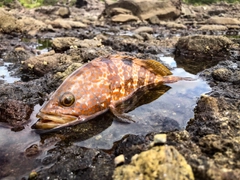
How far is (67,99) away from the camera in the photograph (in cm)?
395

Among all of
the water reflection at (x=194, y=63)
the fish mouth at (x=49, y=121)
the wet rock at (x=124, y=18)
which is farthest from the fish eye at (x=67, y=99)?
the wet rock at (x=124, y=18)

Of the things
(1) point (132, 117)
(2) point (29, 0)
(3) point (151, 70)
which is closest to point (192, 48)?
(3) point (151, 70)

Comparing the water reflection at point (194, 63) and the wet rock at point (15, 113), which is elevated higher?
A: the wet rock at point (15, 113)

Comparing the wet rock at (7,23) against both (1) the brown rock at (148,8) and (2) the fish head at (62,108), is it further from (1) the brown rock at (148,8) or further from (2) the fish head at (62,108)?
(2) the fish head at (62,108)

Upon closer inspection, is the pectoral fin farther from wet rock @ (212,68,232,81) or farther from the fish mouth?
wet rock @ (212,68,232,81)

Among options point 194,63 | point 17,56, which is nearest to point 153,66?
point 194,63

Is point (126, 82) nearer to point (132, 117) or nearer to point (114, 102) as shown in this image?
point (114, 102)

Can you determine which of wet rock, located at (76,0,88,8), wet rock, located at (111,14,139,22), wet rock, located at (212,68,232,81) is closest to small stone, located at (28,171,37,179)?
wet rock, located at (212,68,232,81)

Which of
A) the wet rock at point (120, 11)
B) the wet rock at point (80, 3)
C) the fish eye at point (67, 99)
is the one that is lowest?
the fish eye at point (67, 99)

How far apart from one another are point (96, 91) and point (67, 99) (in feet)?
1.99

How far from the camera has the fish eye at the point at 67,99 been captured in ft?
12.9

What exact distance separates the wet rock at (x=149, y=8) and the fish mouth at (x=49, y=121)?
20.8 metres

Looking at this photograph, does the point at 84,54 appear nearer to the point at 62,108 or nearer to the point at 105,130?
the point at 62,108

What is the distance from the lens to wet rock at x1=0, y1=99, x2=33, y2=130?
408 cm
